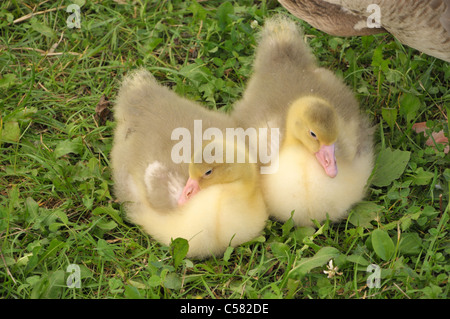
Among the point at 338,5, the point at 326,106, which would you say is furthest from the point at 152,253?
the point at 338,5

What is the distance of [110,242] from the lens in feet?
9.84

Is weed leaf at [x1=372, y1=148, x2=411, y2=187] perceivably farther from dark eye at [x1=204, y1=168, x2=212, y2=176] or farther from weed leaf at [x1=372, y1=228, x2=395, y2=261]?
dark eye at [x1=204, y1=168, x2=212, y2=176]

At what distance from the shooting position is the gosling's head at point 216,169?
270cm

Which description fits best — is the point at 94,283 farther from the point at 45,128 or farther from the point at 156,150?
the point at 45,128

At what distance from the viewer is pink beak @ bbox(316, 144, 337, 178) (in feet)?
9.25

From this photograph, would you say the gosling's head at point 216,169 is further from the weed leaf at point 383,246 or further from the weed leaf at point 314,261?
the weed leaf at point 383,246

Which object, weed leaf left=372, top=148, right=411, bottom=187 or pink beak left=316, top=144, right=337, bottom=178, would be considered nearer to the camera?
pink beak left=316, top=144, right=337, bottom=178

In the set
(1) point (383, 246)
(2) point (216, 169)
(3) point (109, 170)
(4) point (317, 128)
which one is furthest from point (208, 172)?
(1) point (383, 246)
